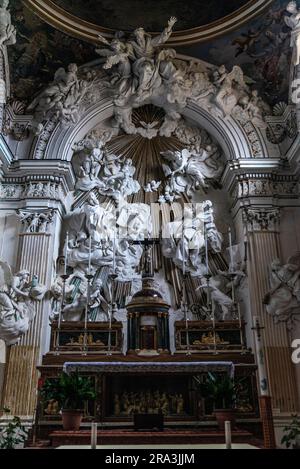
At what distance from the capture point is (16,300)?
973 centimetres

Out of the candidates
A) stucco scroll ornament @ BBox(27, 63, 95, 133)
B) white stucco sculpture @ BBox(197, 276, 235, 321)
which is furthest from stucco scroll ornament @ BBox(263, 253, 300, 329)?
stucco scroll ornament @ BBox(27, 63, 95, 133)

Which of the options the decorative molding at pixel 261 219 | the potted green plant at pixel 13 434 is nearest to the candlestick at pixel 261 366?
the decorative molding at pixel 261 219

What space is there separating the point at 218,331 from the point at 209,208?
3378 mm

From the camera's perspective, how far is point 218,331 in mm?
9734

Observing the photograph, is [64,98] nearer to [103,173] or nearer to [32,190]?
[103,173]

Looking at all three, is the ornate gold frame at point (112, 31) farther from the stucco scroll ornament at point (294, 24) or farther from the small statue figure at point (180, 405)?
the small statue figure at point (180, 405)

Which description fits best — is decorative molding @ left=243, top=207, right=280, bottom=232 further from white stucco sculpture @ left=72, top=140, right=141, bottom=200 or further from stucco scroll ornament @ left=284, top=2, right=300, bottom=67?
stucco scroll ornament @ left=284, top=2, right=300, bottom=67

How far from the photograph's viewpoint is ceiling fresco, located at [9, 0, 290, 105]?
36.9 feet

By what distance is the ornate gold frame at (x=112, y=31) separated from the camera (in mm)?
11227

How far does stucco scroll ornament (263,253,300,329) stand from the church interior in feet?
0.10

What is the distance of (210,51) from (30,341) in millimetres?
8594

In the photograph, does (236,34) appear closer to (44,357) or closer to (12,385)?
(44,357)

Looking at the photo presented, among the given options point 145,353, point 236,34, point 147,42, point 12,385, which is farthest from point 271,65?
point 12,385

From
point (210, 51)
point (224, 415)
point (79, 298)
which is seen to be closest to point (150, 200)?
point (79, 298)
